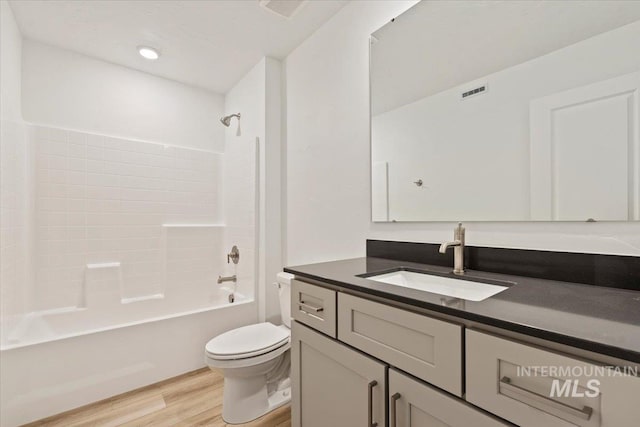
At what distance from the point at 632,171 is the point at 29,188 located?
10.9 feet

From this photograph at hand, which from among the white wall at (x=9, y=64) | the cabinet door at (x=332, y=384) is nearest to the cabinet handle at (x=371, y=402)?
the cabinet door at (x=332, y=384)

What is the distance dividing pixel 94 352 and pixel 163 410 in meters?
0.57

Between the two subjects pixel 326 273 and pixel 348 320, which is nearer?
pixel 348 320

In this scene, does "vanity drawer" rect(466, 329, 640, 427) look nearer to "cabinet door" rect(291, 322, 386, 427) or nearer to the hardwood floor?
"cabinet door" rect(291, 322, 386, 427)

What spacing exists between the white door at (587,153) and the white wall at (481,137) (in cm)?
2

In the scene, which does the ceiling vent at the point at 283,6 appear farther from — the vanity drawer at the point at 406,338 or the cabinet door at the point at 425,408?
the cabinet door at the point at 425,408

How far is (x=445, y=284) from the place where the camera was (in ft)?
3.72

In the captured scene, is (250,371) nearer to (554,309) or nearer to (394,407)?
(394,407)

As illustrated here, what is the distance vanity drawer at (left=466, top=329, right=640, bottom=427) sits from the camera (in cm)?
49

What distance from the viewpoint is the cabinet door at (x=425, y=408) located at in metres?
0.66

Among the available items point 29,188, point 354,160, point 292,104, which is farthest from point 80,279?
point 354,160

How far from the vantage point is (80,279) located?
7.79 ft

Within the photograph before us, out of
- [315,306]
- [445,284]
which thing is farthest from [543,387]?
[315,306]

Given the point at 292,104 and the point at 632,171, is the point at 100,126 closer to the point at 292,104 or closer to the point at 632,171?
the point at 292,104
